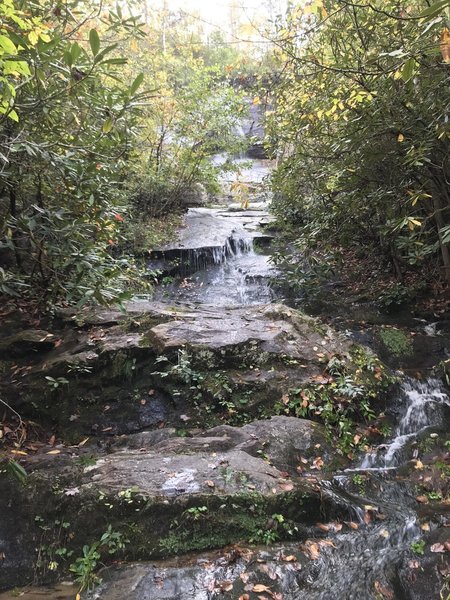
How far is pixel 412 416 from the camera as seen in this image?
5391 millimetres

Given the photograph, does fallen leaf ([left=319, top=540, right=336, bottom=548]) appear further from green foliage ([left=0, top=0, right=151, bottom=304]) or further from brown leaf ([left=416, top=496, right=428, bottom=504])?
green foliage ([left=0, top=0, right=151, bottom=304])

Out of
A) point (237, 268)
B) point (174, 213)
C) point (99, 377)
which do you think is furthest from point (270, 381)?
point (174, 213)

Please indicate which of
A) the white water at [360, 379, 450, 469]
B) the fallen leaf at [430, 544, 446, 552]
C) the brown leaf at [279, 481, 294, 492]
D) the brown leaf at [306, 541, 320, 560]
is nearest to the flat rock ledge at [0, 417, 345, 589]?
the brown leaf at [279, 481, 294, 492]

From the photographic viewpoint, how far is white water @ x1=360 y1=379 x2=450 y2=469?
469 cm

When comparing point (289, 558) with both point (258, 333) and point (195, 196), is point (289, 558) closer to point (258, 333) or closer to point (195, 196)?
point (258, 333)

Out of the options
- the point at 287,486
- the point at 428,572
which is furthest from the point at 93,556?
the point at 428,572

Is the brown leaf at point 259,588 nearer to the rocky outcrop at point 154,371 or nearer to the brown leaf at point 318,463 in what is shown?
the brown leaf at point 318,463

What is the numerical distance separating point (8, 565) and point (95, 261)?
9.82 feet

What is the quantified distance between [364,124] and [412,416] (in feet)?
13.2

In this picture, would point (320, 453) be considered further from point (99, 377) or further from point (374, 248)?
point (374, 248)

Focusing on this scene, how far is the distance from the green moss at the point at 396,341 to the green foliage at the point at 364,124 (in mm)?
1541

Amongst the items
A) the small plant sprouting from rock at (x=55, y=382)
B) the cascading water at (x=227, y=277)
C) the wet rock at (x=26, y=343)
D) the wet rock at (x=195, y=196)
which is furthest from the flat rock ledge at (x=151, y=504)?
the wet rock at (x=195, y=196)

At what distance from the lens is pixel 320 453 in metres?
4.52

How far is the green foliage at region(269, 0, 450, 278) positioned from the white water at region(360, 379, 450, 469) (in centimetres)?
220
